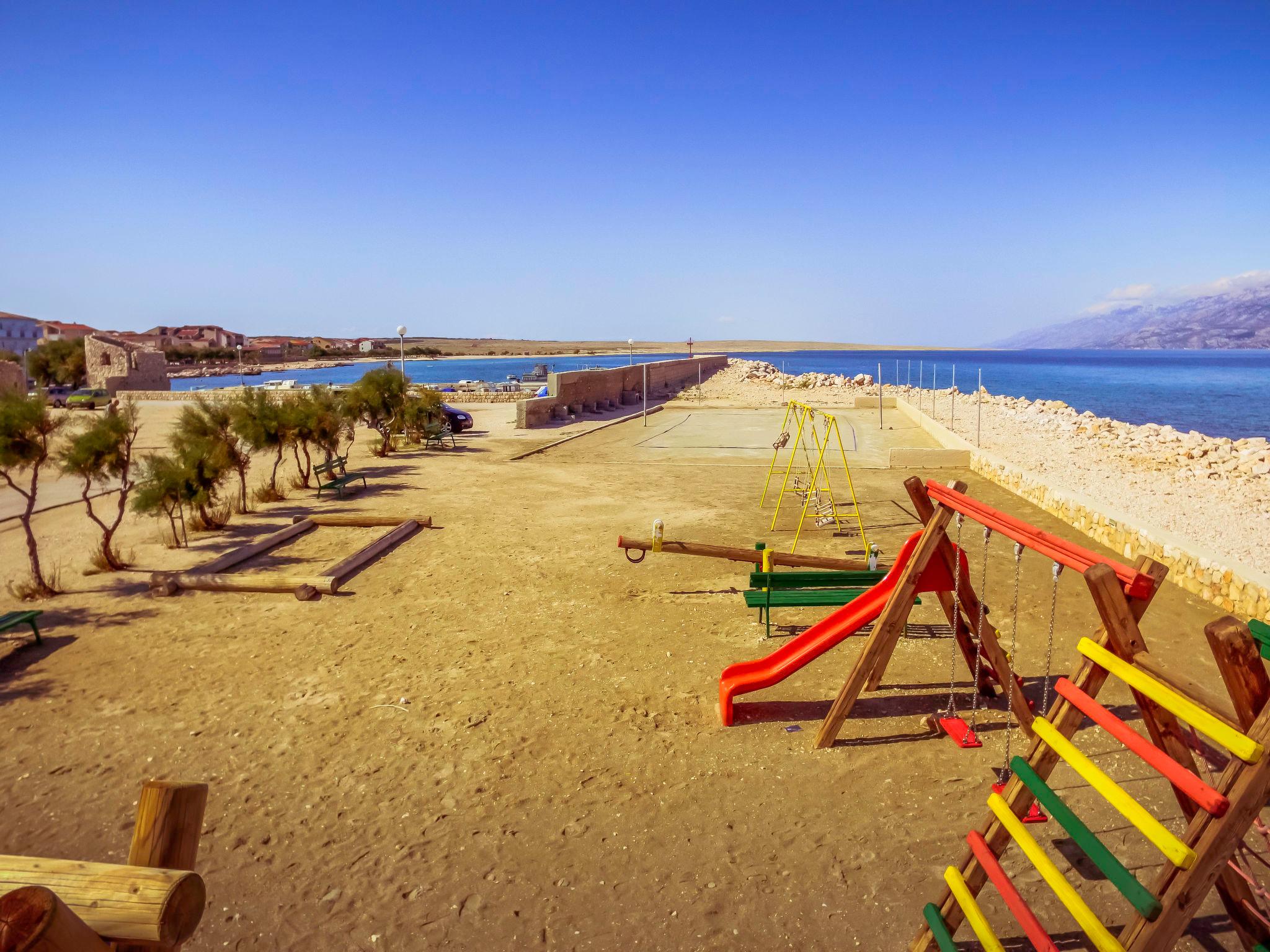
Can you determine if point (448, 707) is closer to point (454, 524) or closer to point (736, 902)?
point (736, 902)

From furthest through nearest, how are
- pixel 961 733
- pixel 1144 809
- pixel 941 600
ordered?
1. pixel 941 600
2. pixel 961 733
3. pixel 1144 809

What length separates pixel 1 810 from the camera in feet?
14.4

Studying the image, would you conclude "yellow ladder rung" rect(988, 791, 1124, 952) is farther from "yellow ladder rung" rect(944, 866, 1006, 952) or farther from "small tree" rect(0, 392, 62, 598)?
"small tree" rect(0, 392, 62, 598)

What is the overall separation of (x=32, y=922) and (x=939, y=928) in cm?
294

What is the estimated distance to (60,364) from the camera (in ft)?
161

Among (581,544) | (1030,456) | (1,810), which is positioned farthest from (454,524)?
(1030,456)

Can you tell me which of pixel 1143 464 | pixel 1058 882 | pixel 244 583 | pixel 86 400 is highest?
pixel 86 400

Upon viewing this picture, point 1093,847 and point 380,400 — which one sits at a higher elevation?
point 380,400

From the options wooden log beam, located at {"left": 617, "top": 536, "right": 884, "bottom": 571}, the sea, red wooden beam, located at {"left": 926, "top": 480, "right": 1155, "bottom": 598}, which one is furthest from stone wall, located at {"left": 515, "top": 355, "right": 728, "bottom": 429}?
red wooden beam, located at {"left": 926, "top": 480, "right": 1155, "bottom": 598}

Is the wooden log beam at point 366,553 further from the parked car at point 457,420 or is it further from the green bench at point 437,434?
the parked car at point 457,420

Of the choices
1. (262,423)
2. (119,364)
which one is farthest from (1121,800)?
(119,364)

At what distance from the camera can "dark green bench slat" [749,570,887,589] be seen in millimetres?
6570

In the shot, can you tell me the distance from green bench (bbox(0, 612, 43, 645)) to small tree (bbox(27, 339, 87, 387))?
47.1m

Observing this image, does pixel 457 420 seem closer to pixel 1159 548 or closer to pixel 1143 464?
pixel 1143 464
